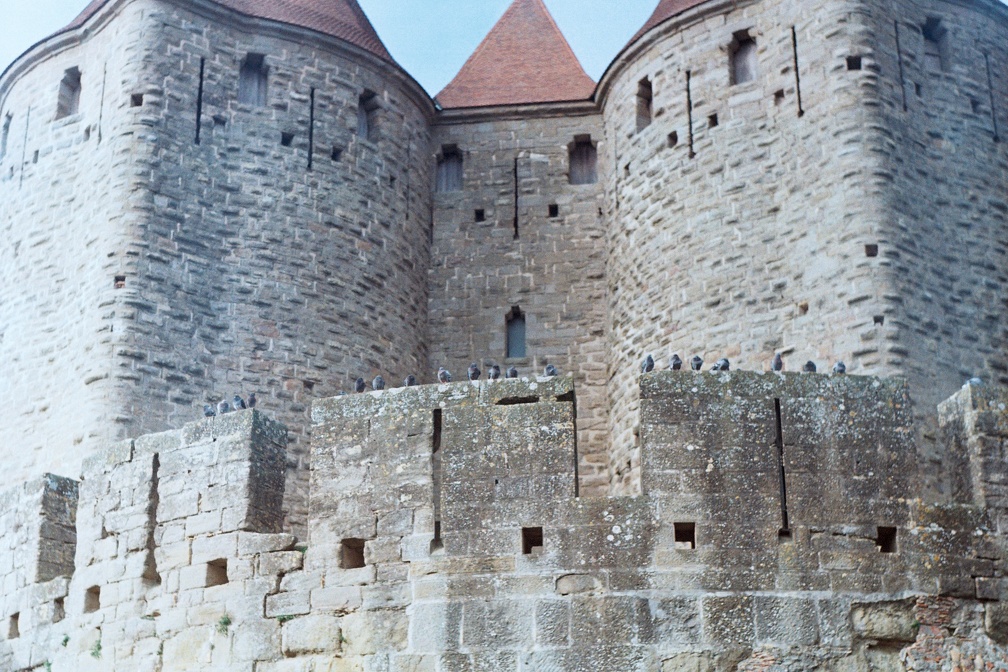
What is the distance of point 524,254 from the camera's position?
2255 cm

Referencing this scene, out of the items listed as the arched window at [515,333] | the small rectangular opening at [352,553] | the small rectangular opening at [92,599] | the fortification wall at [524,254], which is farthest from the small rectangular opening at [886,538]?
the arched window at [515,333]

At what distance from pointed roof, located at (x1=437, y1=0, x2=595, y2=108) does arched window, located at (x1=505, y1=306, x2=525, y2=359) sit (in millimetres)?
2802

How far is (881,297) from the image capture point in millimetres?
19156

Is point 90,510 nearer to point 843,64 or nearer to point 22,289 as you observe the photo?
point 22,289

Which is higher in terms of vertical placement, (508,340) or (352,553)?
(508,340)

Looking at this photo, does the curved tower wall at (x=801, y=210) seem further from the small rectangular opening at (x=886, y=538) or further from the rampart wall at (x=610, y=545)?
the small rectangular opening at (x=886, y=538)

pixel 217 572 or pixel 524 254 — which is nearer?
pixel 217 572

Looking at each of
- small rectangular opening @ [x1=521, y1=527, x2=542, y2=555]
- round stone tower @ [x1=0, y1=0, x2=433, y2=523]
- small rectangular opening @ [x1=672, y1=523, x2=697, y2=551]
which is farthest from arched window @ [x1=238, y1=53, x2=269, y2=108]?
small rectangular opening @ [x1=672, y1=523, x2=697, y2=551]

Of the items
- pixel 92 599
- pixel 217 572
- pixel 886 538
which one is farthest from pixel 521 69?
pixel 886 538

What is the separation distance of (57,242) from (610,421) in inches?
253

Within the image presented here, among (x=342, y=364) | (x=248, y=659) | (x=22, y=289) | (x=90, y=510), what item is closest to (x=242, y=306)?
(x=342, y=364)

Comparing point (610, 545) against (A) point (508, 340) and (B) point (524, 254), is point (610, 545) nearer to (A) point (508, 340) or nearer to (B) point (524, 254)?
(A) point (508, 340)

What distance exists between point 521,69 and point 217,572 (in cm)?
1259

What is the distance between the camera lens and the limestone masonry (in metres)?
12.2
